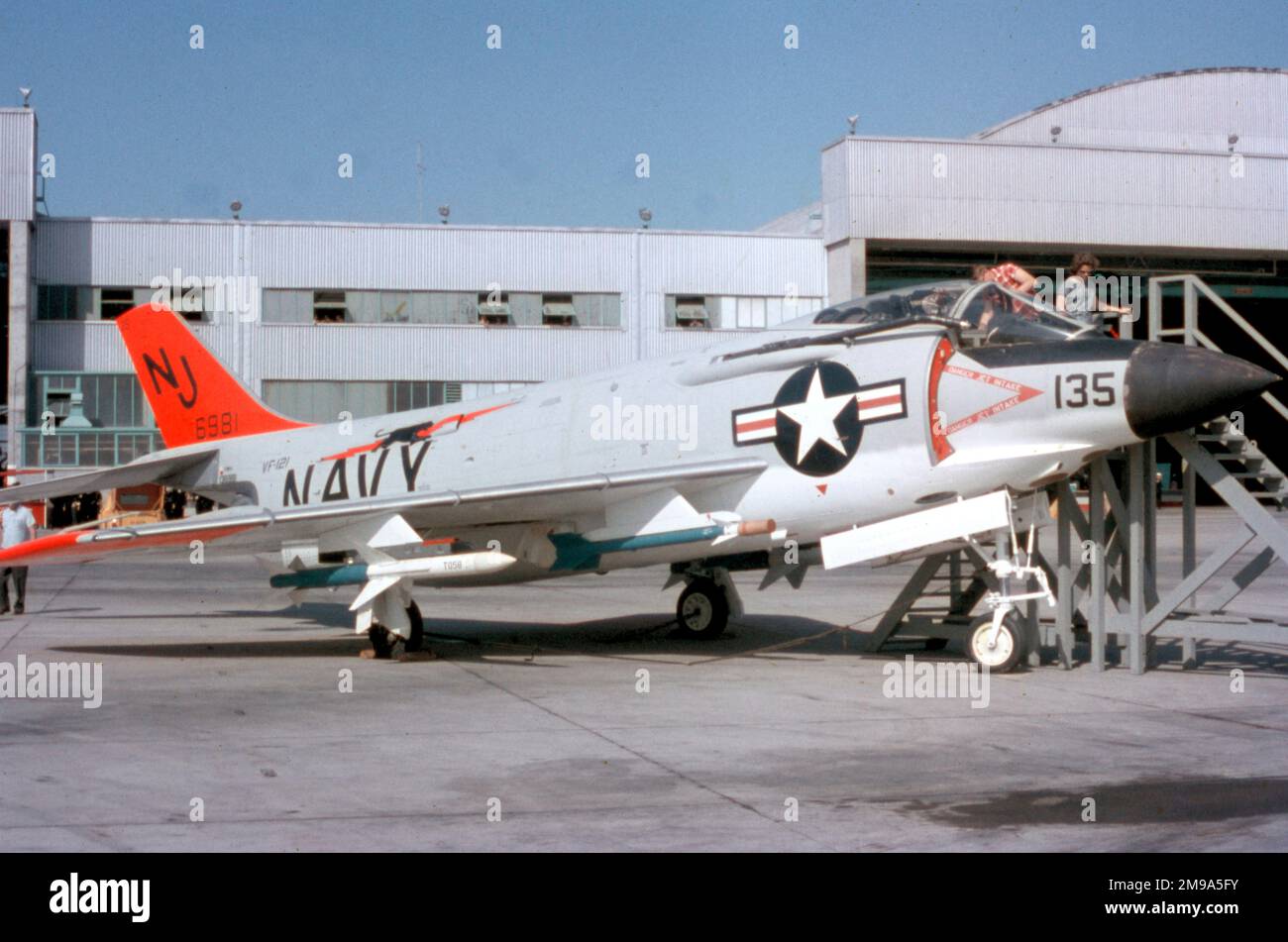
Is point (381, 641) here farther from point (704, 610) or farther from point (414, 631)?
point (704, 610)

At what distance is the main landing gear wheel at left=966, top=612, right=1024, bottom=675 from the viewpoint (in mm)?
13164

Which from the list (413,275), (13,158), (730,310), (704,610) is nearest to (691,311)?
(730,310)

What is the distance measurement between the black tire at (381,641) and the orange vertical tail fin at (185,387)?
449cm

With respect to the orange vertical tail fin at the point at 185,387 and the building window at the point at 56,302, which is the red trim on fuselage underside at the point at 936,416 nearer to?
the orange vertical tail fin at the point at 185,387

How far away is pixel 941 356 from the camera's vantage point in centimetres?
1308

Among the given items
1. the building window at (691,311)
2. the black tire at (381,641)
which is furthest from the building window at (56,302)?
the black tire at (381,641)

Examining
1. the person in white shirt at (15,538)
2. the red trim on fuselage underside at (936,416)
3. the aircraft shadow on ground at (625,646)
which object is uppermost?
the red trim on fuselage underside at (936,416)

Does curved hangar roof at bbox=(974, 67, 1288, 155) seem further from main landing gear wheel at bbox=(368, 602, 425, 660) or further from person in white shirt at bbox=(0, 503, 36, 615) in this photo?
main landing gear wheel at bbox=(368, 602, 425, 660)

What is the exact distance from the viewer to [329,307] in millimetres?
46938

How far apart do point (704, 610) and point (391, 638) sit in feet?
13.3

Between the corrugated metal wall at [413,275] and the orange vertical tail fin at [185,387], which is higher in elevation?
the corrugated metal wall at [413,275]

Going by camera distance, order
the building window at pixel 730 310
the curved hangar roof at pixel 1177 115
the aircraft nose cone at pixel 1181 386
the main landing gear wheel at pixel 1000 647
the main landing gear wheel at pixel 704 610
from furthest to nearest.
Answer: the curved hangar roof at pixel 1177 115
the building window at pixel 730 310
the main landing gear wheel at pixel 704 610
the main landing gear wheel at pixel 1000 647
the aircraft nose cone at pixel 1181 386

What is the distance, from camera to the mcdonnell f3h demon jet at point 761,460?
12578 mm
